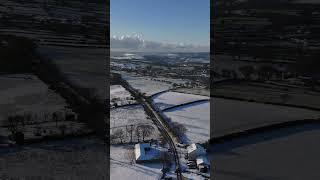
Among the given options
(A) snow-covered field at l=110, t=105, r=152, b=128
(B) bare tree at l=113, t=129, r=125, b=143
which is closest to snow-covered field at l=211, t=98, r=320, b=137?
(B) bare tree at l=113, t=129, r=125, b=143

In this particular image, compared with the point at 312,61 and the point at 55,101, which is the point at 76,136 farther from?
the point at 312,61

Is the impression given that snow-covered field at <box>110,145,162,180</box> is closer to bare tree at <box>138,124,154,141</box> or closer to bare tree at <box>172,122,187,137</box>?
bare tree at <box>138,124,154,141</box>

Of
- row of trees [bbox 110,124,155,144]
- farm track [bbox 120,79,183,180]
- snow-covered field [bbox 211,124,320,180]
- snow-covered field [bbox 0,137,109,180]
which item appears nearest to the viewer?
snow-covered field [bbox 0,137,109,180]

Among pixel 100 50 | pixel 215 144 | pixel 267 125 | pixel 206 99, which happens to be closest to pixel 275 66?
pixel 267 125

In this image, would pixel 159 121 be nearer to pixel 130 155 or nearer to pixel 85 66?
pixel 130 155

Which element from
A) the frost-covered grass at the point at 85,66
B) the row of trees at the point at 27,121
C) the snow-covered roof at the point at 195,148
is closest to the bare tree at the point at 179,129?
the snow-covered roof at the point at 195,148

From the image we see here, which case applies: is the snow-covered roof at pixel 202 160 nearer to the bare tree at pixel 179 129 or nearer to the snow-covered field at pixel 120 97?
the bare tree at pixel 179 129

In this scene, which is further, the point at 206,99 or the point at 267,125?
the point at 206,99
